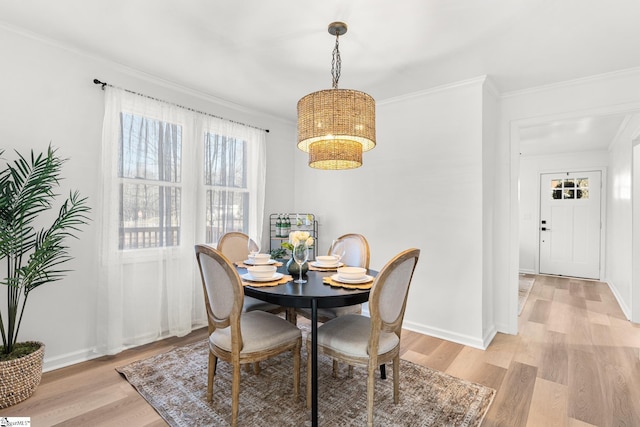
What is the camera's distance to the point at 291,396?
2145 mm

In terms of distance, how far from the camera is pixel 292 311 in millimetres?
2752

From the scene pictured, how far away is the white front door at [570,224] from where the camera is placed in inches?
232

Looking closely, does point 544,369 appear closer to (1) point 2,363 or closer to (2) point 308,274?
(2) point 308,274

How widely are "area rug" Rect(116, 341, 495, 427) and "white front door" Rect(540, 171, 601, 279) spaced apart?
530cm

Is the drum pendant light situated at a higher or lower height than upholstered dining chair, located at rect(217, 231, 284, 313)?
higher

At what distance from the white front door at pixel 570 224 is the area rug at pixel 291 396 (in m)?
5.30

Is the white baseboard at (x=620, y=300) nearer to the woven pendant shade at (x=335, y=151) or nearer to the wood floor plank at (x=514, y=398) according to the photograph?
the wood floor plank at (x=514, y=398)

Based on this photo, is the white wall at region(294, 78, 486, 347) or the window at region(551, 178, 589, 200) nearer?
the white wall at region(294, 78, 486, 347)

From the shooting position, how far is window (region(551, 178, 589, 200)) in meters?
6.00

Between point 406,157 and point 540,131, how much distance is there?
8.51 ft

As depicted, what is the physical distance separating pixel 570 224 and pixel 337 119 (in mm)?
6246

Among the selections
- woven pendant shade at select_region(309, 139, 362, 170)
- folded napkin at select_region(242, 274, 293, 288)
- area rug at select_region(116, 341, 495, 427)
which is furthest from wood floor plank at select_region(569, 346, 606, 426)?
woven pendant shade at select_region(309, 139, 362, 170)

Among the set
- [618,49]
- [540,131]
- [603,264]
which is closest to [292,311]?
[618,49]

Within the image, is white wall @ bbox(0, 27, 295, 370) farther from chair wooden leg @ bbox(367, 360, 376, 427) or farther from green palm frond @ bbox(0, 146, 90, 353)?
chair wooden leg @ bbox(367, 360, 376, 427)
